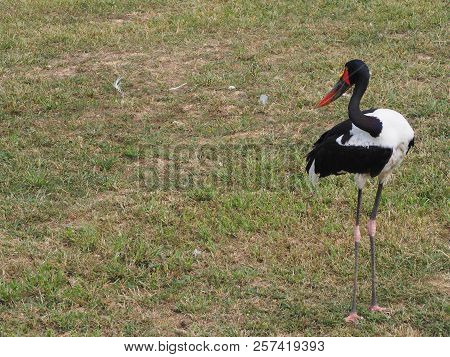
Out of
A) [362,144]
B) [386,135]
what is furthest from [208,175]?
[386,135]

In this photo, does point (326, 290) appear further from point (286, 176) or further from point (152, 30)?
point (152, 30)

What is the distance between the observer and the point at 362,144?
4.96 meters

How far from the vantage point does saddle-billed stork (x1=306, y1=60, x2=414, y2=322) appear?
4930 mm

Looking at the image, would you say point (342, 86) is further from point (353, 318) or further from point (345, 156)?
point (353, 318)

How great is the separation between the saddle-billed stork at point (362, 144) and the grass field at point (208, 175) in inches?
22.8

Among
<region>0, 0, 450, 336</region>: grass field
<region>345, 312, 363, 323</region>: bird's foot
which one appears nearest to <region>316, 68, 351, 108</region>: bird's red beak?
<region>0, 0, 450, 336</region>: grass field

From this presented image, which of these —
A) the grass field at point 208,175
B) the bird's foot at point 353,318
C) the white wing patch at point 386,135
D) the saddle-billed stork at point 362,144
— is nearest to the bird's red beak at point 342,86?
the saddle-billed stork at point 362,144

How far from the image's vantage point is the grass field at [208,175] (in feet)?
16.9

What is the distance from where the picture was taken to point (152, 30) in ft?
33.5

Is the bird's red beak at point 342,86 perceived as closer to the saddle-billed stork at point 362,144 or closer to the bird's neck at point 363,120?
the saddle-billed stork at point 362,144

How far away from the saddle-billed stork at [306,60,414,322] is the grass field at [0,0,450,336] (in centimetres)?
58

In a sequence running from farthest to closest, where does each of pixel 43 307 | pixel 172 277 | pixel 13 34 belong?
pixel 13 34, pixel 172 277, pixel 43 307

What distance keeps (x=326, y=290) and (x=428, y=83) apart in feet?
12.6

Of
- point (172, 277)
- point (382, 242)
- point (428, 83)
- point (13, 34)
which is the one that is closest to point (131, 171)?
point (172, 277)
